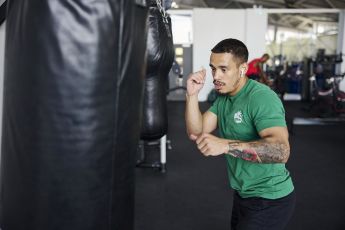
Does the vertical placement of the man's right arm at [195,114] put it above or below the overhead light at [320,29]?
below

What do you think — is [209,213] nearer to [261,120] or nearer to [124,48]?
[261,120]

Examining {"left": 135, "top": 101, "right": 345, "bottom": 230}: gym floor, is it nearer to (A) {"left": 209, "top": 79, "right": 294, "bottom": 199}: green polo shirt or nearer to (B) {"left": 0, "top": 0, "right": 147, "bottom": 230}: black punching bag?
(A) {"left": 209, "top": 79, "right": 294, "bottom": 199}: green polo shirt

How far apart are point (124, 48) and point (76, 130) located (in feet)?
0.70

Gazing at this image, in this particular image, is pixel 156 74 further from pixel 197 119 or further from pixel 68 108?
pixel 68 108

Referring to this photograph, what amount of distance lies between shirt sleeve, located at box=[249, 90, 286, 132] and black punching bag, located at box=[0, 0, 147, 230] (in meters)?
0.72

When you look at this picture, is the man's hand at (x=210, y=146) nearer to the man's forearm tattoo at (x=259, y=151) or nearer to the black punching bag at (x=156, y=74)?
the man's forearm tattoo at (x=259, y=151)

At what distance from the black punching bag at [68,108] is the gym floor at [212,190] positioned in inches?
79.7

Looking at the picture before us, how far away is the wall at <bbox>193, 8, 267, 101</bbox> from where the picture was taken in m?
9.80

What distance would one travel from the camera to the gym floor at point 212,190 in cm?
288

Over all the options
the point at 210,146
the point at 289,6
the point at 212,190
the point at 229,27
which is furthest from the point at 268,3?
the point at 210,146

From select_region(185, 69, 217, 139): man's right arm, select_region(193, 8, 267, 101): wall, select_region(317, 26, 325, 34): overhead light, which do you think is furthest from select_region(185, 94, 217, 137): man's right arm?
select_region(317, 26, 325, 34): overhead light

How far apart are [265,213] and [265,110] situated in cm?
46

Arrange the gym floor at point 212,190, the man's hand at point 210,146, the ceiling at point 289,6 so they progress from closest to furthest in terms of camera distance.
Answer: the man's hand at point 210,146 → the gym floor at point 212,190 → the ceiling at point 289,6

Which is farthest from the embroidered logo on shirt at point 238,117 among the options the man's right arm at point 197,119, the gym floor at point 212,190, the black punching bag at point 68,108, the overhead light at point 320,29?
the overhead light at point 320,29
